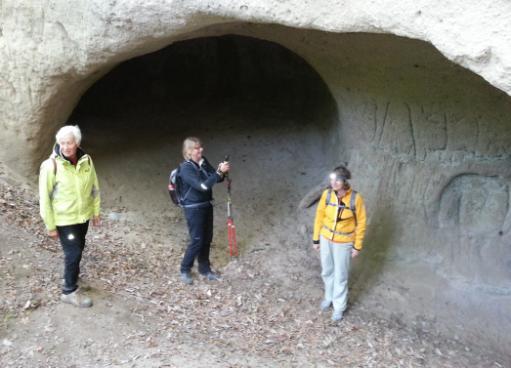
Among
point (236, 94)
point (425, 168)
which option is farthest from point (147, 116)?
point (425, 168)

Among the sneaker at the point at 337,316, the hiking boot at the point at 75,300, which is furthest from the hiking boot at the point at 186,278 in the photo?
the sneaker at the point at 337,316

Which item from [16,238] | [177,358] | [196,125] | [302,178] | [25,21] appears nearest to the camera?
[177,358]

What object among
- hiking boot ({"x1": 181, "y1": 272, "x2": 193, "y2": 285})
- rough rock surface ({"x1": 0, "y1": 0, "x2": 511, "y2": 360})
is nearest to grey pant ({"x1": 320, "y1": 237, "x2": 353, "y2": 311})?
rough rock surface ({"x1": 0, "y1": 0, "x2": 511, "y2": 360})

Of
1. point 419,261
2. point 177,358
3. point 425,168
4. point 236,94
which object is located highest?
point 236,94

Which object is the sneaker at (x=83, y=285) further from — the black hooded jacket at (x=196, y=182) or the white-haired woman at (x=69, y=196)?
the black hooded jacket at (x=196, y=182)

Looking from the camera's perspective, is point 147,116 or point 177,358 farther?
point 147,116

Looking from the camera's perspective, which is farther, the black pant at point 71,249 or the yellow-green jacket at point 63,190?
the black pant at point 71,249

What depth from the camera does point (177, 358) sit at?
372cm

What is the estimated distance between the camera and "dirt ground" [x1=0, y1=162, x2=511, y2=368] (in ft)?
12.4

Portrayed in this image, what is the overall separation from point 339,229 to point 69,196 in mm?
2184

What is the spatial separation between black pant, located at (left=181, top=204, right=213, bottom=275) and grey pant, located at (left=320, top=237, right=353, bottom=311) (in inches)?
42.0

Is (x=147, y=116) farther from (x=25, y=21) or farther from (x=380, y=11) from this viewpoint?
(x=380, y=11)

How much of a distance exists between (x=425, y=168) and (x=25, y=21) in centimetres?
431

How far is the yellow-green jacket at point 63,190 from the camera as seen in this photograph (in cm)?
375
